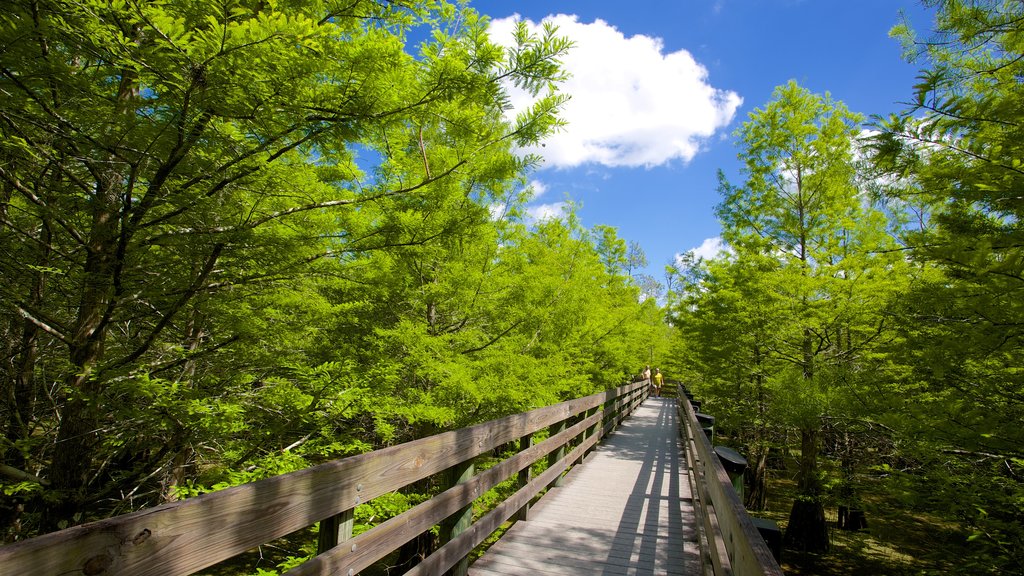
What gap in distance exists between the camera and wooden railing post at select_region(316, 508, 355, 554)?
6.79 ft

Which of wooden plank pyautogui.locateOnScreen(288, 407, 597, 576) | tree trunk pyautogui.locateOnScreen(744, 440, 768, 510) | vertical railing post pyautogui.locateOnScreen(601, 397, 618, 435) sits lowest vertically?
tree trunk pyautogui.locateOnScreen(744, 440, 768, 510)

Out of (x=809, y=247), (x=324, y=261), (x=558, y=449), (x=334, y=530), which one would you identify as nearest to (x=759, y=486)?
(x=809, y=247)

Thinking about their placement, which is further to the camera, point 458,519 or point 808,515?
point 808,515

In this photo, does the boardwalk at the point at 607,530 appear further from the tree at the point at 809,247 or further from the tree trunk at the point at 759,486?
the tree trunk at the point at 759,486

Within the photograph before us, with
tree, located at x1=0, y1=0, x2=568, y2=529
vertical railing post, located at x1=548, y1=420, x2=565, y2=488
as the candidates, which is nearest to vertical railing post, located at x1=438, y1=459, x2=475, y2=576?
tree, located at x1=0, y1=0, x2=568, y2=529

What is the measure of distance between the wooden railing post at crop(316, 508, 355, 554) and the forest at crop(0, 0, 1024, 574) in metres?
1.96

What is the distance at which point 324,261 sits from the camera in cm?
474

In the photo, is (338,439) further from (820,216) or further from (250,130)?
(820,216)

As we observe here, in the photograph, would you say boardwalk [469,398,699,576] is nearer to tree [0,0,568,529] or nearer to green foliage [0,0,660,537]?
green foliage [0,0,660,537]

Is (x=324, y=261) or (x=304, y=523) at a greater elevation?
(x=324, y=261)

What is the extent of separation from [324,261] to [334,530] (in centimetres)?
317

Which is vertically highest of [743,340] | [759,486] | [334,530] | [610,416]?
[743,340]

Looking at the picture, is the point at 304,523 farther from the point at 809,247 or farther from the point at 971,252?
the point at 809,247

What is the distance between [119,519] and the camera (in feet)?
4.04
